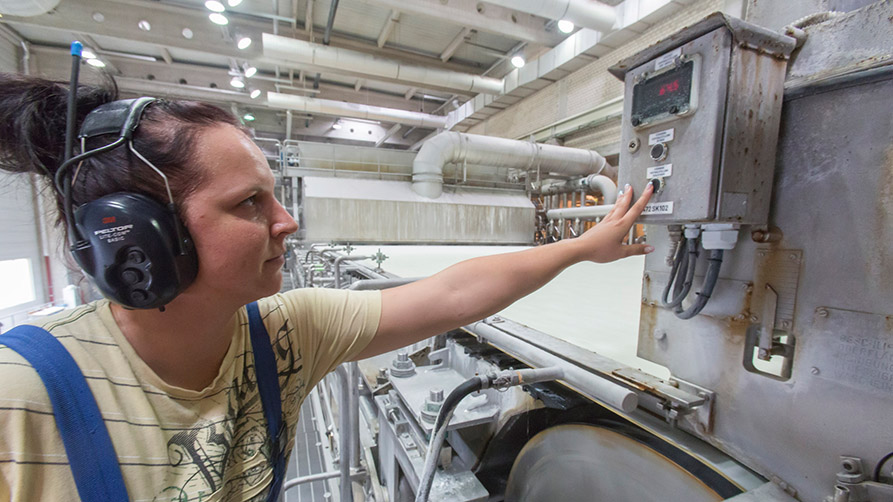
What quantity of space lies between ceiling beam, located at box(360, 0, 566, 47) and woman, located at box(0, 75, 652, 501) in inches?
175

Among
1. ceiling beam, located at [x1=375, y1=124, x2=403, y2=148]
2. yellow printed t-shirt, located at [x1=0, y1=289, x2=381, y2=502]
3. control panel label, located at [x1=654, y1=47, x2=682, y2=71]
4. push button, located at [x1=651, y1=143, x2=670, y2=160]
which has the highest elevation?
ceiling beam, located at [x1=375, y1=124, x2=403, y2=148]

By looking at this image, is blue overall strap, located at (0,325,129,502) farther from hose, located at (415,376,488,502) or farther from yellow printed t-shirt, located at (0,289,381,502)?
hose, located at (415,376,488,502)

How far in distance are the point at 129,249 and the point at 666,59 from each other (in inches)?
40.6

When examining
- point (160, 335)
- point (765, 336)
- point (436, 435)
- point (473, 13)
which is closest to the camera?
point (160, 335)

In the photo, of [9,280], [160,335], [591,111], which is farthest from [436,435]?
[9,280]

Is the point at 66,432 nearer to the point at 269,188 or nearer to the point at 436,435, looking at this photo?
the point at 269,188

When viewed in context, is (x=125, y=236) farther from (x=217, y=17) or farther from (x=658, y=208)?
(x=217, y=17)

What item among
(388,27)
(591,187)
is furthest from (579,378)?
(388,27)

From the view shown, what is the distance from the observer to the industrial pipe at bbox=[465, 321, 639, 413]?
736 mm

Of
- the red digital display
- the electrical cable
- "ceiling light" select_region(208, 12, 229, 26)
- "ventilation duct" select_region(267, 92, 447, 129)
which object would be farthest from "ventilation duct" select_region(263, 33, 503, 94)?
the electrical cable

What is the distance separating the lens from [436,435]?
0.83 metres

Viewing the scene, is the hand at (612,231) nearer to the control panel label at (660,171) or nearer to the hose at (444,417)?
the control panel label at (660,171)

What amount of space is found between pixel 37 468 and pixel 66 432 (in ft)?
0.14

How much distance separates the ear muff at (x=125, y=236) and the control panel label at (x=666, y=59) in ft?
3.12
